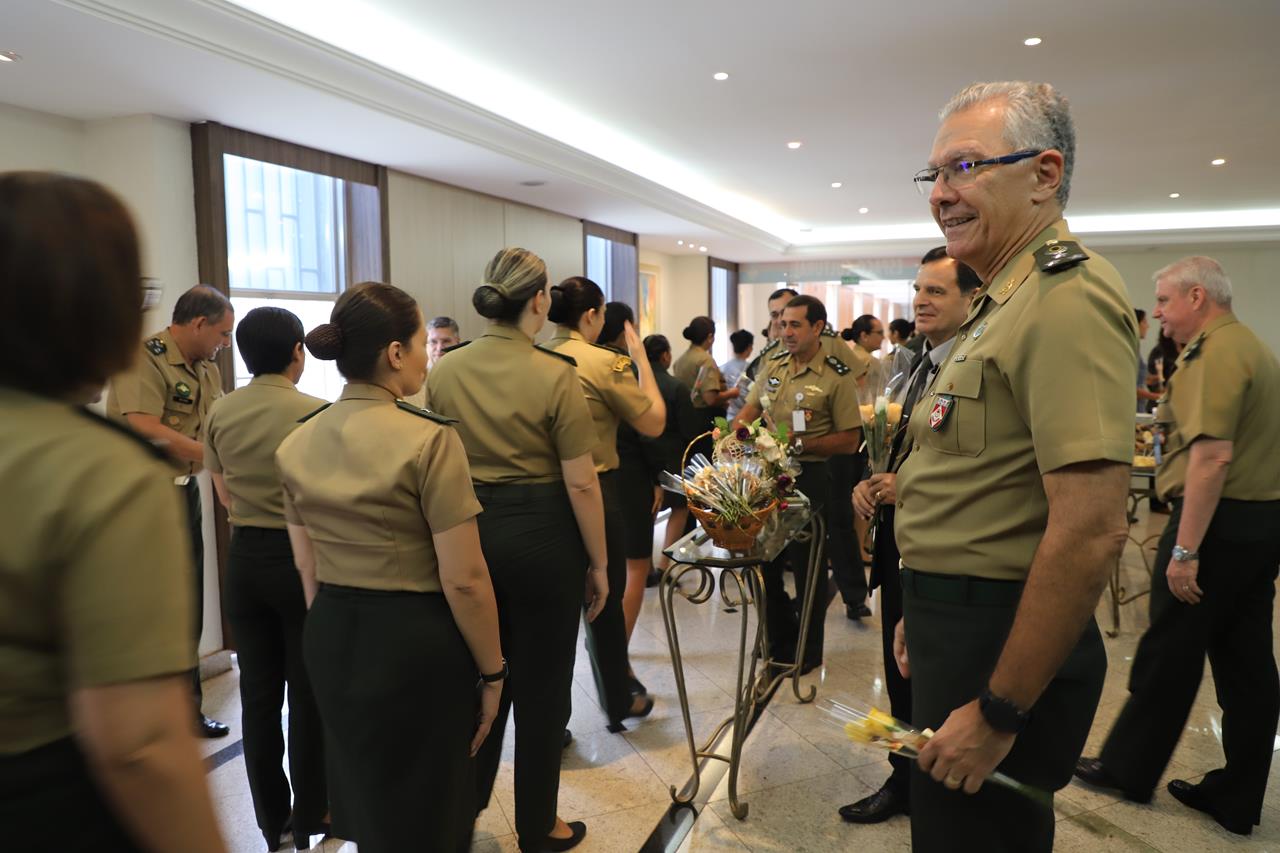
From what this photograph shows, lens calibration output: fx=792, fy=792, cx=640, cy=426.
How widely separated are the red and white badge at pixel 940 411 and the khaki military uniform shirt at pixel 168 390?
9.36 feet

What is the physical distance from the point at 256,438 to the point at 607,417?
1.25 meters

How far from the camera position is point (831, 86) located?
5.62 metres

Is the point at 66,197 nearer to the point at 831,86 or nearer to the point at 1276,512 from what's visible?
the point at 1276,512

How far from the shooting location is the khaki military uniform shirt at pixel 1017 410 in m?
1.13

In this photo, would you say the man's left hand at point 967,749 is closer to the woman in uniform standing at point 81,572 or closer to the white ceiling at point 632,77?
the woman in uniform standing at point 81,572

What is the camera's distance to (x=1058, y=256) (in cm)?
120

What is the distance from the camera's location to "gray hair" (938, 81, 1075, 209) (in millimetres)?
1306

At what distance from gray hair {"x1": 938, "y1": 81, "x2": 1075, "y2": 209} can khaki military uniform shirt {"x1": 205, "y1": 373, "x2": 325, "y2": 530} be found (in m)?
1.97

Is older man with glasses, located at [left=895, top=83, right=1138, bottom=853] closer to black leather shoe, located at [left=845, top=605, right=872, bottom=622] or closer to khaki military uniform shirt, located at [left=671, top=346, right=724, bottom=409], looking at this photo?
black leather shoe, located at [left=845, top=605, right=872, bottom=622]

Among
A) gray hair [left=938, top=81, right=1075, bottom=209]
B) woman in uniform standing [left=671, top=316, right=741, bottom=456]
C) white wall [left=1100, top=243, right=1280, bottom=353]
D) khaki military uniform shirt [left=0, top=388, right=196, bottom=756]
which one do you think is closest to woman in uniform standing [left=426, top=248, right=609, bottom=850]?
gray hair [left=938, top=81, right=1075, bottom=209]

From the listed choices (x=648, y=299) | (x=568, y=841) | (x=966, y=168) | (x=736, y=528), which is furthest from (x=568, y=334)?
(x=648, y=299)

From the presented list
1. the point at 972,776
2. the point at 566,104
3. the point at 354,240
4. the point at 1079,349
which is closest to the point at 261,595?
the point at 972,776

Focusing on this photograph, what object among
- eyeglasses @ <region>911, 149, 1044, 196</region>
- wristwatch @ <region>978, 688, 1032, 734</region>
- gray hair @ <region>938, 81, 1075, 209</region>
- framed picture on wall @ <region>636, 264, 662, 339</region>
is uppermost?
framed picture on wall @ <region>636, 264, 662, 339</region>

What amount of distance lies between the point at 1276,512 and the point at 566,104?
518cm
